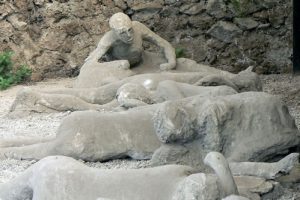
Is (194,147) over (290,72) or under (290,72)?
over

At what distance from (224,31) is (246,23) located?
0.28 metres

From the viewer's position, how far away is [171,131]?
3818mm

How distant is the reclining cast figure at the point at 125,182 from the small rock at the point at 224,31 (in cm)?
532

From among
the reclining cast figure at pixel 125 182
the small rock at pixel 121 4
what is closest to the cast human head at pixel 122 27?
the small rock at pixel 121 4

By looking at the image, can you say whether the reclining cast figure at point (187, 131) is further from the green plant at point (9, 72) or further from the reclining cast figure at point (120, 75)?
the green plant at point (9, 72)

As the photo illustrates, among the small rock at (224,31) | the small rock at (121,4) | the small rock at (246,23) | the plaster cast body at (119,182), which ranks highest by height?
the plaster cast body at (119,182)

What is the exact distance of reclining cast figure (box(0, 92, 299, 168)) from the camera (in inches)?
152

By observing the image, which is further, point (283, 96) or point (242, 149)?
point (283, 96)

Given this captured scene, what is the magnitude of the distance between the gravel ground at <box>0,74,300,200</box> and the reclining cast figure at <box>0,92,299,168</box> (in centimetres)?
11

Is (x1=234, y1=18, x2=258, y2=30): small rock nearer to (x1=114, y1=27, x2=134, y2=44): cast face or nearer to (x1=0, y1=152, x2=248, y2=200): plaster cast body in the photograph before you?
(x1=114, y1=27, x2=134, y2=44): cast face

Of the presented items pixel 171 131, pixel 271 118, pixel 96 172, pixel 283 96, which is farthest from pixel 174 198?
pixel 283 96

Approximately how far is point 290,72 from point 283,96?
5.82ft

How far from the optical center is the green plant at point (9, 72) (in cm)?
799

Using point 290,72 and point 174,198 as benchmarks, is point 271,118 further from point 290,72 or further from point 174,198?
point 290,72
